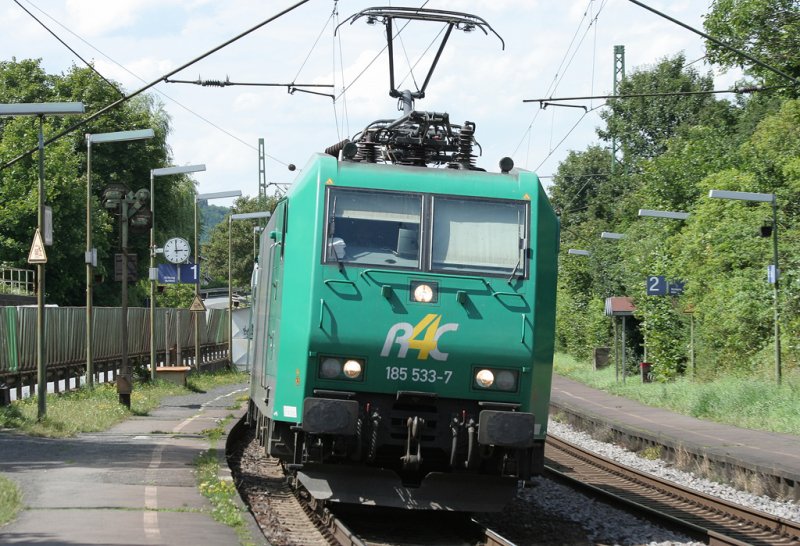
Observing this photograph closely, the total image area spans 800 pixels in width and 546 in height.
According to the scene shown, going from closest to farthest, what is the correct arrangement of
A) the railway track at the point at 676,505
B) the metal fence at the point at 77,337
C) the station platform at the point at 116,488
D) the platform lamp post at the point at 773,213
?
1. the station platform at the point at 116,488
2. the railway track at the point at 676,505
3. the platform lamp post at the point at 773,213
4. the metal fence at the point at 77,337

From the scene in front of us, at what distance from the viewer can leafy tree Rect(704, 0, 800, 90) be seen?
41.4m

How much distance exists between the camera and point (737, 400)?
89.2 feet

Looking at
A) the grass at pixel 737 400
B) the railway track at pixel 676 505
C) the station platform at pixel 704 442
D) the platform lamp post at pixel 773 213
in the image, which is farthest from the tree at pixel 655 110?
the railway track at pixel 676 505

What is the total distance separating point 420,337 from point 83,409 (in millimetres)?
13458

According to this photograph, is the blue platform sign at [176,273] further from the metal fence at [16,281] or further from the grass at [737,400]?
the metal fence at [16,281]

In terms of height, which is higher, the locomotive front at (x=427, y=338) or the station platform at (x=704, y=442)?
the locomotive front at (x=427, y=338)

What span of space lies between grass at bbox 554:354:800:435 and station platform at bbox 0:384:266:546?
35.3 ft

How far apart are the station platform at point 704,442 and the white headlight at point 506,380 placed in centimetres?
588

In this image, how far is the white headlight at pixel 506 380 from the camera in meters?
11.3

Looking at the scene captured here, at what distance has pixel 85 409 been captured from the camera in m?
23.0

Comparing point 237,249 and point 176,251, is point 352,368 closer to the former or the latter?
point 176,251

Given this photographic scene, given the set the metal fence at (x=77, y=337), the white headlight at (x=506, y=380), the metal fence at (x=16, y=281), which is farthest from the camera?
the metal fence at (x=16, y=281)

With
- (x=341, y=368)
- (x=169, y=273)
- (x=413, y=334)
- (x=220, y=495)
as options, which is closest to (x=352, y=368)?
(x=341, y=368)

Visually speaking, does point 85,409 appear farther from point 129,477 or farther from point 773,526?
point 773,526
